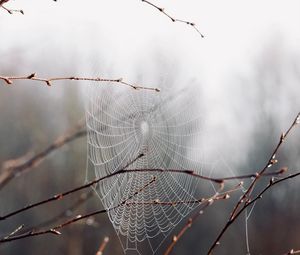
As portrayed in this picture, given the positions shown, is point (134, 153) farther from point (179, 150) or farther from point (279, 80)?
point (279, 80)

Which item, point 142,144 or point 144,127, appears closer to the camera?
point 142,144

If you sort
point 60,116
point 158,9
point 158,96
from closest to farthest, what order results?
point 158,9, point 158,96, point 60,116

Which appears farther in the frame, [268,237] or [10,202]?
[10,202]

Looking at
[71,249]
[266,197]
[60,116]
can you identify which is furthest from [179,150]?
[60,116]

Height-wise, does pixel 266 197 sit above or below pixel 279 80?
below

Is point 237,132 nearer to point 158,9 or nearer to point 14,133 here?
point 14,133

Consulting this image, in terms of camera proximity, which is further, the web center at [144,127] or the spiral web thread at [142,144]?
the web center at [144,127]

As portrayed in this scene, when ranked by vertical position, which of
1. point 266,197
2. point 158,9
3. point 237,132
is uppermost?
point 158,9

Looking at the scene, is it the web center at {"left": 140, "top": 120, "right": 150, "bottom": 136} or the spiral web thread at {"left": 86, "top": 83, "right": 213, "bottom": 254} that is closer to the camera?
the spiral web thread at {"left": 86, "top": 83, "right": 213, "bottom": 254}

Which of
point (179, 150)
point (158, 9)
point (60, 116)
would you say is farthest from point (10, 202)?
point (158, 9)

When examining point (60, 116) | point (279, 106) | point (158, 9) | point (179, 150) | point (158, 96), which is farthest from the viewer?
point (60, 116)
